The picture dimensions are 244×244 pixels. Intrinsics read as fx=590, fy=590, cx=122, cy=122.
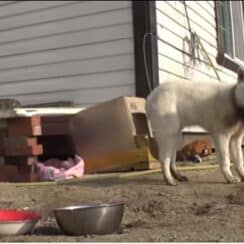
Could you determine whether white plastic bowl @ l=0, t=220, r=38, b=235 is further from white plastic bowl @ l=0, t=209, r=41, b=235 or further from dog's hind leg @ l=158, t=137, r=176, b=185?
dog's hind leg @ l=158, t=137, r=176, b=185

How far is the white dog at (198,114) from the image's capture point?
5355 mm

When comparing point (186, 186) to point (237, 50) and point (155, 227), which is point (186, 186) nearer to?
point (155, 227)

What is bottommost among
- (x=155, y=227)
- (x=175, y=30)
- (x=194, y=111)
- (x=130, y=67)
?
(x=155, y=227)

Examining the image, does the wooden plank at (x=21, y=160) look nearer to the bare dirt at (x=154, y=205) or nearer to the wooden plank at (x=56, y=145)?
the wooden plank at (x=56, y=145)

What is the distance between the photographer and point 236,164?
554 centimetres

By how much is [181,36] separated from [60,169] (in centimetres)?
348

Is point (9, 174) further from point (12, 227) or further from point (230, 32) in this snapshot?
point (230, 32)

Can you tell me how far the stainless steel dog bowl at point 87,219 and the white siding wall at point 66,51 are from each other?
4.15m

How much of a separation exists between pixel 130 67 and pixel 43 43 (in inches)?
55.3

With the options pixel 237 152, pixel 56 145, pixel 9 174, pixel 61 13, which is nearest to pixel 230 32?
pixel 61 13

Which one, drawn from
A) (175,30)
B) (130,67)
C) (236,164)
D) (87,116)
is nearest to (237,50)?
(175,30)

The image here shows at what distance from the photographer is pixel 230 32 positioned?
1216 centimetres

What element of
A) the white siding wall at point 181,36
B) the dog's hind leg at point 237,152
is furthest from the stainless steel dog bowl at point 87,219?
the white siding wall at point 181,36

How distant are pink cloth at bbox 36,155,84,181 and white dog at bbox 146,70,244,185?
1.23 m
